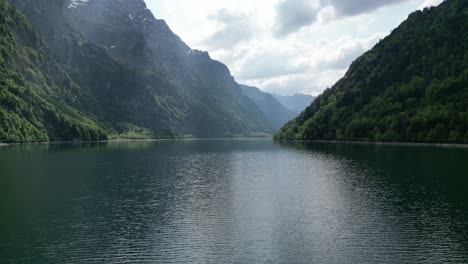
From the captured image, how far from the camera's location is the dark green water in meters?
47.8

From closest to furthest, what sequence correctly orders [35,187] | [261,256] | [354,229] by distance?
[261,256]
[354,229]
[35,187]

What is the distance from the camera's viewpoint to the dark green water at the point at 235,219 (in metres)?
47.8

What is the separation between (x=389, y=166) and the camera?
136 m

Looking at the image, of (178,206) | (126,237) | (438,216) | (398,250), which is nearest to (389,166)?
(438,216)

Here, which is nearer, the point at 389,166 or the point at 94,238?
the point at 94,238

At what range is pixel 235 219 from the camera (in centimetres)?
6391

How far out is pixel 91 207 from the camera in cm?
7281

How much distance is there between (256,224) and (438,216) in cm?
2656

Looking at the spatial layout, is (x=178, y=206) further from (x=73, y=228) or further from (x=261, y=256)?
(x=261, y=256)

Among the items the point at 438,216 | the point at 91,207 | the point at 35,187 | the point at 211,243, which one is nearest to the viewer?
the point at 211,243

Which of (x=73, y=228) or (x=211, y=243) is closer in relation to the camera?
(x=211, y=243)

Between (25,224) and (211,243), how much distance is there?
26.8 metres

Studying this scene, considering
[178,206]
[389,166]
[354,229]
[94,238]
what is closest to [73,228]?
[94,238]

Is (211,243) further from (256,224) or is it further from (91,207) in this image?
(91,207)
